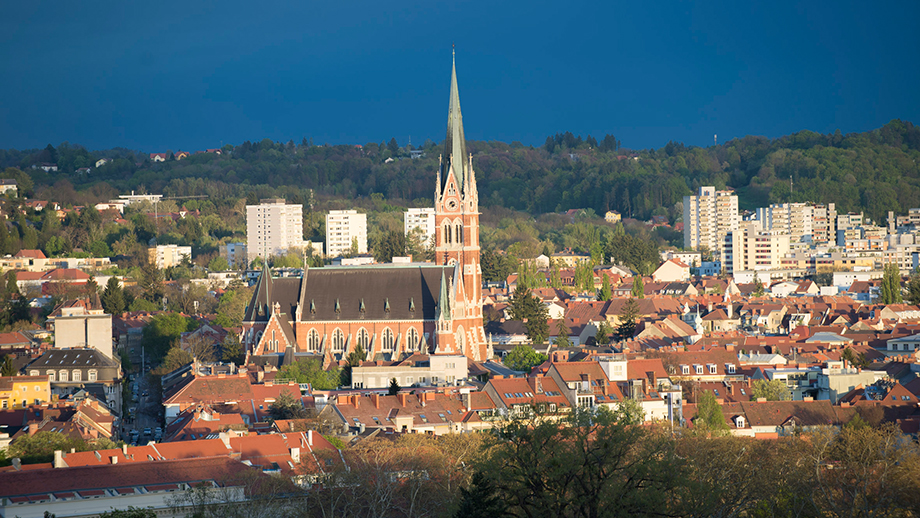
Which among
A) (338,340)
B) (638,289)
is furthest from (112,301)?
(638,289)

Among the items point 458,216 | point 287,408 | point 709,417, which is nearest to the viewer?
point 287,408

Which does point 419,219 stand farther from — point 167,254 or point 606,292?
point 606,292

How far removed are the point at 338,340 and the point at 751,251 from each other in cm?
8482

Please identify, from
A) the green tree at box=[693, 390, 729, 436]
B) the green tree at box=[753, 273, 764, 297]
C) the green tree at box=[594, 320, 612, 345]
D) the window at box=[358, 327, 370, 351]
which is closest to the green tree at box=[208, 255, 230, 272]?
the green tree at box=[753, 273, 764, 297]

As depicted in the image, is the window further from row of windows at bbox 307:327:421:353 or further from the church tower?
the church tower

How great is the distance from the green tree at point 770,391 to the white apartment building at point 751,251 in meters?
88.2

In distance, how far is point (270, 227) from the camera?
5915 inches

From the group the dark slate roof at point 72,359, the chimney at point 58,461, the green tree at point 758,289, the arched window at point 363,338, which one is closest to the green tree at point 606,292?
the green tree at point 758,289

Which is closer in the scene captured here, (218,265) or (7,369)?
(7,369)

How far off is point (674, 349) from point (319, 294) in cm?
1746

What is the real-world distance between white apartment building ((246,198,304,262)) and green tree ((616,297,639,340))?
59859mm

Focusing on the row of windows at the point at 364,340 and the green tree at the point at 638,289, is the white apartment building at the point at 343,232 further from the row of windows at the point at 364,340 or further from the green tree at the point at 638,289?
the row of windows at the point at 364,340

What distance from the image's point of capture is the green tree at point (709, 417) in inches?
1890

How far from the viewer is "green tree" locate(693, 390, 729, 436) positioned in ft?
157
